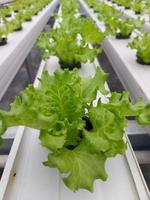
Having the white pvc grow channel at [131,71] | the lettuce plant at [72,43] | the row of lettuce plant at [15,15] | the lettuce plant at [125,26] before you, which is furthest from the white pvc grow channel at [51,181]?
the row of lettuce plant at [15,15]

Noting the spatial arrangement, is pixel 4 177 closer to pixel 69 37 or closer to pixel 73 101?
pixel 73 101

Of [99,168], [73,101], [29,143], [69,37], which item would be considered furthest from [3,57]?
[99,168]

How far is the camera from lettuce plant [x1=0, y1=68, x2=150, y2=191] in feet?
2.28

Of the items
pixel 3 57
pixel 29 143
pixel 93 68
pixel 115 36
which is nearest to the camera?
pixel 29 143

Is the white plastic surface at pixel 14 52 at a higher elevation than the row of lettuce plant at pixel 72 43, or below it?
below

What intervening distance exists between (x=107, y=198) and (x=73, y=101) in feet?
0.88

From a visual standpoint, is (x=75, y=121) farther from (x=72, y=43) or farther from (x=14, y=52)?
(x=14, y=52)

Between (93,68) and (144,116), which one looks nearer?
(144,116)

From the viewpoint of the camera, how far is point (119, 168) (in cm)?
81

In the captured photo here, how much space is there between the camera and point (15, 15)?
3074mm

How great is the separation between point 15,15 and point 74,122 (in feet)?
8.49

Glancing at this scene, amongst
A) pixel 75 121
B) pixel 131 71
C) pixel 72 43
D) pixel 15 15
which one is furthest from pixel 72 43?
pixel 15 15

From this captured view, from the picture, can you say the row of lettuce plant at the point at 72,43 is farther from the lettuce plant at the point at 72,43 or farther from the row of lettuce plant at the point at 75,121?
the row of lettuce plant at the point at 75,121

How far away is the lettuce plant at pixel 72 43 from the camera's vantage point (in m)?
1.47
